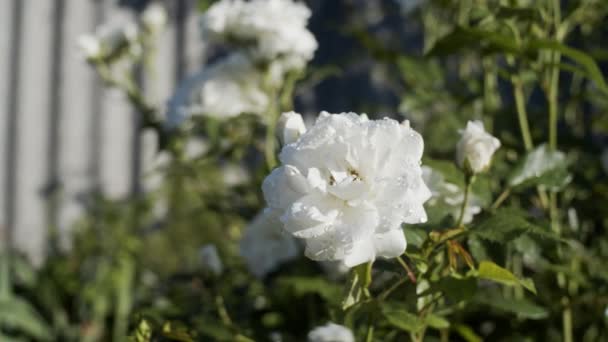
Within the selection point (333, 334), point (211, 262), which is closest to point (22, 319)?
point (211, 262)

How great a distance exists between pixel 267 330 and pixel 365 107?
2.76ft

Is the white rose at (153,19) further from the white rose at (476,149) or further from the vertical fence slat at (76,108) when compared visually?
the vertical fence slat at (76,108)

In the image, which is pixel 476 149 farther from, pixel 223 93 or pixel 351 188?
pixel 223 93

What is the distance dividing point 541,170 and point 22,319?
1692 millimetres

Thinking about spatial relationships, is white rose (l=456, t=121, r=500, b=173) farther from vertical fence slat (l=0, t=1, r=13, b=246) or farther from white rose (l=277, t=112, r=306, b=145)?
vertical fence slat (l=0, t=1, r=13, b=246)

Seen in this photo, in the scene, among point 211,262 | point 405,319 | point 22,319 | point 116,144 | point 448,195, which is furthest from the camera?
point 116,144

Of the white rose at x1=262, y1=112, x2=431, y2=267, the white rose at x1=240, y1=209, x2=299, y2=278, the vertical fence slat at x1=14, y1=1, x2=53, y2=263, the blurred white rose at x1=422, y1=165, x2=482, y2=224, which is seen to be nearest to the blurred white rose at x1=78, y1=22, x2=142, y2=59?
the white rose at x1=240, y1=209, x2=299, y2=278

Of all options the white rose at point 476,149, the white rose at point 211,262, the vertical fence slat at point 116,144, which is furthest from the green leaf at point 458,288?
the vertical fence slat at point 116,144

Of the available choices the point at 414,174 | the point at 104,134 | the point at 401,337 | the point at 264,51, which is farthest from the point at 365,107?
the point at 104,134

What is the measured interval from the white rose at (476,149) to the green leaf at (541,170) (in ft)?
0.42

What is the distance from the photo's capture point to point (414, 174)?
0.61 m

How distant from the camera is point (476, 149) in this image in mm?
760

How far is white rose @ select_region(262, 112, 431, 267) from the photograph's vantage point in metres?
0.61

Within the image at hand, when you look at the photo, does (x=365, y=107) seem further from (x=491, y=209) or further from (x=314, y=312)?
(x=491, y=209)
